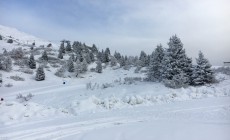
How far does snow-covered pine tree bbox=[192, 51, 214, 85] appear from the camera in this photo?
77.4 ft

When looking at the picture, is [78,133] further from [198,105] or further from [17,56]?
[17,56]

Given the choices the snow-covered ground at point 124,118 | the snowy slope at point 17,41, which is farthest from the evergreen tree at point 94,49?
the snow-covered ground at point 124,118

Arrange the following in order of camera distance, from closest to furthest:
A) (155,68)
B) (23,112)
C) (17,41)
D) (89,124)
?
1. (89,124)
2. (23,112)
3. (155,68)
4. (17,41)

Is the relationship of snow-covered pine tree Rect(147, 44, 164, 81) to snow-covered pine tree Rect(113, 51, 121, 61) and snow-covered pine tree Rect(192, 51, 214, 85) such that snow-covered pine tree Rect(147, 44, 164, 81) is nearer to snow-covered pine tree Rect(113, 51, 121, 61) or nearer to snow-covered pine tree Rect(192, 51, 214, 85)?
snow-covered pine tree Rect(192, 51, 214, 85)

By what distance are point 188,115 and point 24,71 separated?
31707 mm

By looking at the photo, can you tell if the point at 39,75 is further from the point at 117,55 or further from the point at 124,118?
the point at 117,55

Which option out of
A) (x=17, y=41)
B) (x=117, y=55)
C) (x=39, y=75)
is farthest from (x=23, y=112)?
(x=17, y=41)

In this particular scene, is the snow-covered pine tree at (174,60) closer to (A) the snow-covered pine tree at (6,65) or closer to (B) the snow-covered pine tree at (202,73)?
(B) the snow-covered pine tree at (202,73)

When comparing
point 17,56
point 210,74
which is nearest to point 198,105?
point 210,74

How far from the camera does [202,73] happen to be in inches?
933

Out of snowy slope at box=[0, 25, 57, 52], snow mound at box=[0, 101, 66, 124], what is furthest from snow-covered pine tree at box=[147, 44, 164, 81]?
snowy slope at box=[0, 25, 57, 52]

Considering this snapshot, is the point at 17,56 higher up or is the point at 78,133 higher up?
the point at 17,56

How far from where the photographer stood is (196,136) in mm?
8445

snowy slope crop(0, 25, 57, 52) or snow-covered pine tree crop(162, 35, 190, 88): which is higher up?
snowy slope crop(0, 25, 57, 52)
